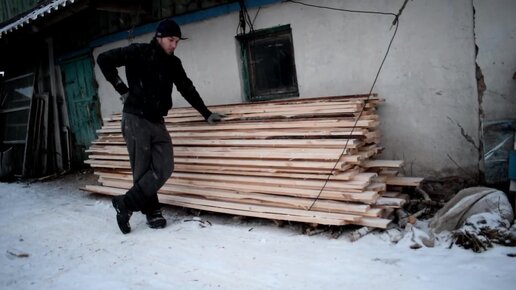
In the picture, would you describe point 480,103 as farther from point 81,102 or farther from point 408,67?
point 81,102

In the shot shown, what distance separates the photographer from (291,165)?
12.6ft

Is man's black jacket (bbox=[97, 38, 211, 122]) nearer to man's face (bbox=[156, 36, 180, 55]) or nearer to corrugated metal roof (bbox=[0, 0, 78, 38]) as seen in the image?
man's face (bbox=[156, 36, 180, 55])

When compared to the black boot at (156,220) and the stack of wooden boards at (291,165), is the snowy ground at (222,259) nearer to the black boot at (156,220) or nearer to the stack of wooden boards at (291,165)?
the black boot at (156,220)

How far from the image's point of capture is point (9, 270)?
340 cm

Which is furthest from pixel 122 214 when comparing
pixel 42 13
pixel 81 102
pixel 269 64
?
pixel 81 102

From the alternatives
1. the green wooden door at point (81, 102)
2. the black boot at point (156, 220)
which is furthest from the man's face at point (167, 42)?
the green wooden door at point (81, 102)

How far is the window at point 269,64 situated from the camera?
529 cm

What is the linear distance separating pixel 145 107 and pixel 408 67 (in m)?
3.04

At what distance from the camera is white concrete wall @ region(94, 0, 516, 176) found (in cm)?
403

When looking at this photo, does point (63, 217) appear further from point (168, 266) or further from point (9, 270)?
point (168, 266)

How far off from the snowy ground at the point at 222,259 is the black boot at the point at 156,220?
0.10 m

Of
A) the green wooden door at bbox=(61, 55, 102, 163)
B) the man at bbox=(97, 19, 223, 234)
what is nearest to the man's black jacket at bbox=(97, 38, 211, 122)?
the man at bbox=(97, 19, 223, 234)

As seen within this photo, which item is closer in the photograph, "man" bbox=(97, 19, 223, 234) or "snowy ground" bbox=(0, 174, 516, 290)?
"snowy ground" bbox=(0, 174, 516, 290)

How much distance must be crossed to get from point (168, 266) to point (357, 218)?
177cm
